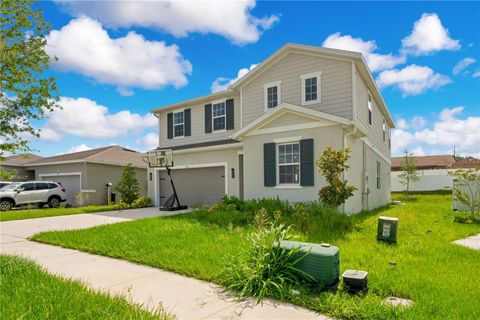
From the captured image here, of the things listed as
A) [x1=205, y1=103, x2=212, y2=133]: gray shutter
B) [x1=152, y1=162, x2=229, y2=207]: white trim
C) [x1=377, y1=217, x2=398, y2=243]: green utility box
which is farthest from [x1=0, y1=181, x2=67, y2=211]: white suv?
[x1=377, y1=217, x2=398, y2=243]: green utility box

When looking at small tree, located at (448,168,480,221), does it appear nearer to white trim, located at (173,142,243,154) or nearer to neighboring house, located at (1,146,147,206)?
white trim, located at (173,142,243,154)

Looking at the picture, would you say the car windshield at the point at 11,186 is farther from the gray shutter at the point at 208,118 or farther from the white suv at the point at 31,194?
the gray shutter at the point at 208,118

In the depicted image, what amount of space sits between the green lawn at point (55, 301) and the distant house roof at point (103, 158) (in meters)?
15.0

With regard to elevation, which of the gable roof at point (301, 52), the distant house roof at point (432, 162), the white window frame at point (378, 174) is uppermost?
the gable roof at point (301, 52)

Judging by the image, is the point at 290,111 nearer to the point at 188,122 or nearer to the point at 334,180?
the point at 334,180

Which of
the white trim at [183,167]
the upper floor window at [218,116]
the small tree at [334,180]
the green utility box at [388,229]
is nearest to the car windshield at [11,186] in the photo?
the white trim at [183,167]

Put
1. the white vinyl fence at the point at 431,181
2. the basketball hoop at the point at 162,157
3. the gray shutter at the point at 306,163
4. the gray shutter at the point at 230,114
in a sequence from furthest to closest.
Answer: the white vinyl fence at the point at 431,181 → the basketball hoop at the point at 162,157 → the gray shutter at the point at 230,114 → the gray shutter at the point at 306,163

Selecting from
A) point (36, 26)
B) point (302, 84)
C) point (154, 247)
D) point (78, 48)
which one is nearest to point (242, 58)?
point (302, 84)

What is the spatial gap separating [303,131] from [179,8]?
5.51m

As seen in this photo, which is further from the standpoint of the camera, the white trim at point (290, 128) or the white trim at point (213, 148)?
the white trim at point (213, 148)

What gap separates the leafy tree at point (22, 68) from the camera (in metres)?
5.58

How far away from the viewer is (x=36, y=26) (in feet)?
20.5

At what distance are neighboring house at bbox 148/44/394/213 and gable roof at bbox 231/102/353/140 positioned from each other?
33mm

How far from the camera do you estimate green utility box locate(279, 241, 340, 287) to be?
3.87m
